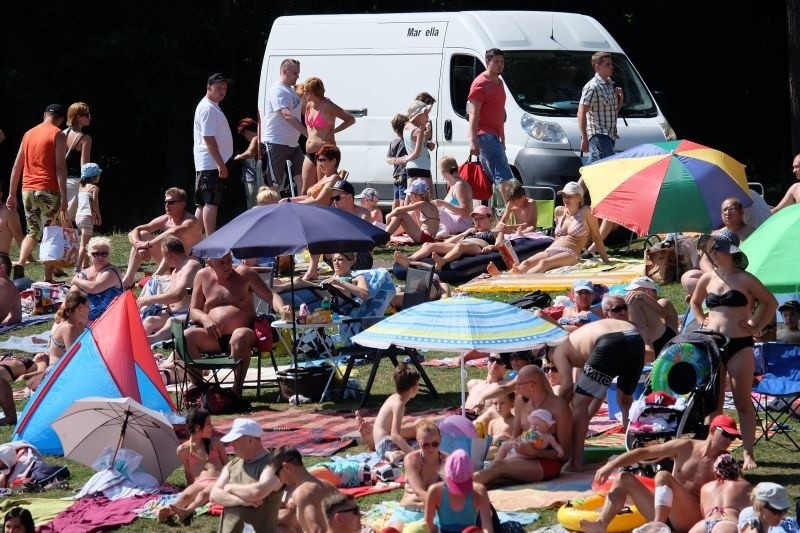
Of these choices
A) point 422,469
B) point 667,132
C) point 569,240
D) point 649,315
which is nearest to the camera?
point 422,469

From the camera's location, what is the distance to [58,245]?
1698 centimetres

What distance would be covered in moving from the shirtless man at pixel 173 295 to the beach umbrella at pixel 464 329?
360 cm

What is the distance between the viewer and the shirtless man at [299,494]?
8.40 m

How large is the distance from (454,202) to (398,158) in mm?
996

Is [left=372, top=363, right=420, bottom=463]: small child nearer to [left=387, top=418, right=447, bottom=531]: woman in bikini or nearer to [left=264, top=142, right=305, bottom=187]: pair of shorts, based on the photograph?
[left=387, top=418, right=447, bottom=531]: woman in bikini

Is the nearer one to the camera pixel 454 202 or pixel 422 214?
pixel 422 214

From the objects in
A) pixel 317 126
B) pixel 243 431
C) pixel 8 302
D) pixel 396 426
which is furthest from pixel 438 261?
pixel 243 431

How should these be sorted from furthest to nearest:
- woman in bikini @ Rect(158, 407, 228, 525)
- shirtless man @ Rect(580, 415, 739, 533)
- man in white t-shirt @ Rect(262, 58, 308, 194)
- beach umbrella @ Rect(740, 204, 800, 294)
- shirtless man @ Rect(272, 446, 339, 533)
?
man in white t-shirt @ Rect(262, 58, 308, 194)
beach umbrella @ Rect(740, 204, 800, 294)
woman in bikini @ Rect(158, 407, 228, 525)
shirtless man @ Rect(580, 415, 739, 533)
shirtless man @ Rect(272, 446, 339, 533)

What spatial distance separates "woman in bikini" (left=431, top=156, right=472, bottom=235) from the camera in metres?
17.4

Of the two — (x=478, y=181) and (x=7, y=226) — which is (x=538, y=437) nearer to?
(x=478, y=181)

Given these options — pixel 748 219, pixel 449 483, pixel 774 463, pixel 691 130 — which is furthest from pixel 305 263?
pixel 691 130

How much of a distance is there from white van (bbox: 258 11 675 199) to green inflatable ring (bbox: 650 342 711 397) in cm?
818

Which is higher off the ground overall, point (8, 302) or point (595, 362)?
point (595, 362)

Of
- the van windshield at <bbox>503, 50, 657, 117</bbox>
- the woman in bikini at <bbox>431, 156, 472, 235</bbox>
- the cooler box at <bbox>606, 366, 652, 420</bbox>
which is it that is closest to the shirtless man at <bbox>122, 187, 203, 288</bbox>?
the woman in bikini at <bbox>431, 156, 472, 235</bbox>
